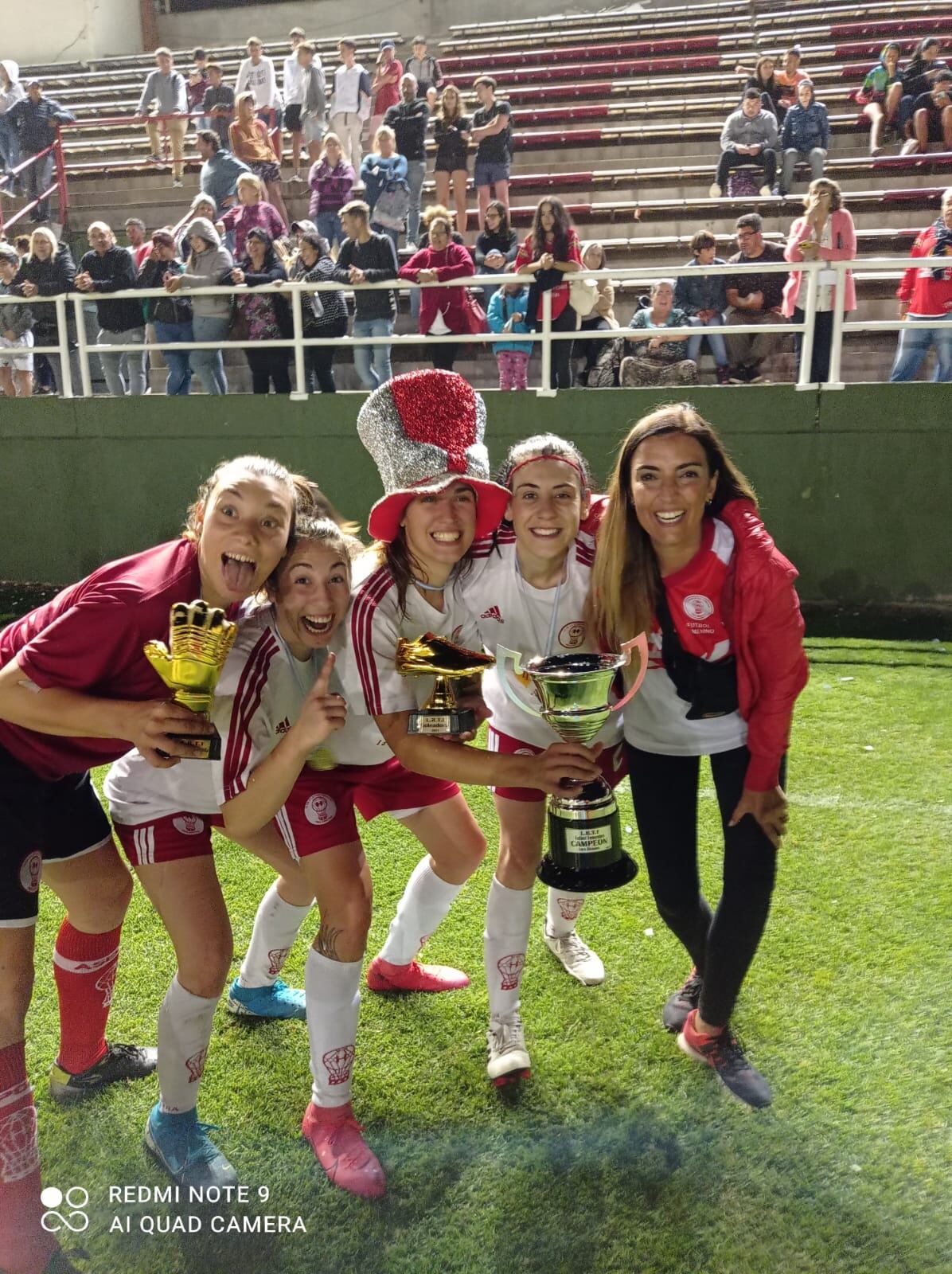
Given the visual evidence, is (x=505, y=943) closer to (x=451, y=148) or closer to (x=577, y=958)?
(x=577, y=958)

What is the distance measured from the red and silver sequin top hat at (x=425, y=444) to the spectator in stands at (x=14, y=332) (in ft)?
27.9

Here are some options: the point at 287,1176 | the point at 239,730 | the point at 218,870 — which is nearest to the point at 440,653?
the point at 239,730

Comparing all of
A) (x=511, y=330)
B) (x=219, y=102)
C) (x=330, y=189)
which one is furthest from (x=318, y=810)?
(x=219, y=102)

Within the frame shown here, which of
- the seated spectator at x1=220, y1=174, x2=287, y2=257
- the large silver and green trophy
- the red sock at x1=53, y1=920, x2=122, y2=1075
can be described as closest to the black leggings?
the large silver and green trophy

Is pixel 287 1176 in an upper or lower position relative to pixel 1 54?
lower

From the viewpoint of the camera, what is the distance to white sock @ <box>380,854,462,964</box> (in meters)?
3.34

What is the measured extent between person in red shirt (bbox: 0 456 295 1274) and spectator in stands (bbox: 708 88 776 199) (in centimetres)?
1147

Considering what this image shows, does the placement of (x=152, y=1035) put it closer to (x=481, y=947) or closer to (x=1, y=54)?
(x=481, y=947)

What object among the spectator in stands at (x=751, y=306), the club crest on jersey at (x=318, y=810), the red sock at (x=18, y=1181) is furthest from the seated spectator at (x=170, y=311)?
the red sock at (x=18, y=1181)

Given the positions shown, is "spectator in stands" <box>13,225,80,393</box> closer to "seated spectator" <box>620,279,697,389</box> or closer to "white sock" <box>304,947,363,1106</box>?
"seated spectator" <box>620,279,697,389</box>

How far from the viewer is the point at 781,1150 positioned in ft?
8.96

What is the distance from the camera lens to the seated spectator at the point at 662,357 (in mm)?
8252

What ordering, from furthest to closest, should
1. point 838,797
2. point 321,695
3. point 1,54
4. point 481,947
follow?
point 1,54, point 838,797, point 481,947, point 321,695

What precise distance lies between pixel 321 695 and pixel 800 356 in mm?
6600
